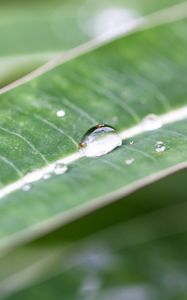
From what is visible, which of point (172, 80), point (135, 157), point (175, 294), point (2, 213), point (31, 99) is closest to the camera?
point (2, 213)

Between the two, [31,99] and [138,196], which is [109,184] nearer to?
[31,99]

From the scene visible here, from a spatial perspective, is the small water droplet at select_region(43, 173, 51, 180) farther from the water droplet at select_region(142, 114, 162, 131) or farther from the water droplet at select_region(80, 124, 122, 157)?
the water droplet at select_region(142, 114, 162, 131)

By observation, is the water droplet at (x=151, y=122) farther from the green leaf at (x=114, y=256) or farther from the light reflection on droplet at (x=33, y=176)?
the green leaf at (x=114, y=256)

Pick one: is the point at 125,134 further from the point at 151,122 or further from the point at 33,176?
the point at 33,176

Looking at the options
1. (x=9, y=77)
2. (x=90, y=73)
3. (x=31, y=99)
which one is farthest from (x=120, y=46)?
(x=9, y=77)

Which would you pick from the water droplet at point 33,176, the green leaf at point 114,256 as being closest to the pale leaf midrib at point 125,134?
the water droplet at point 33,176

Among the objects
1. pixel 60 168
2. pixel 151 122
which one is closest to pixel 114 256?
pixel 151 122
